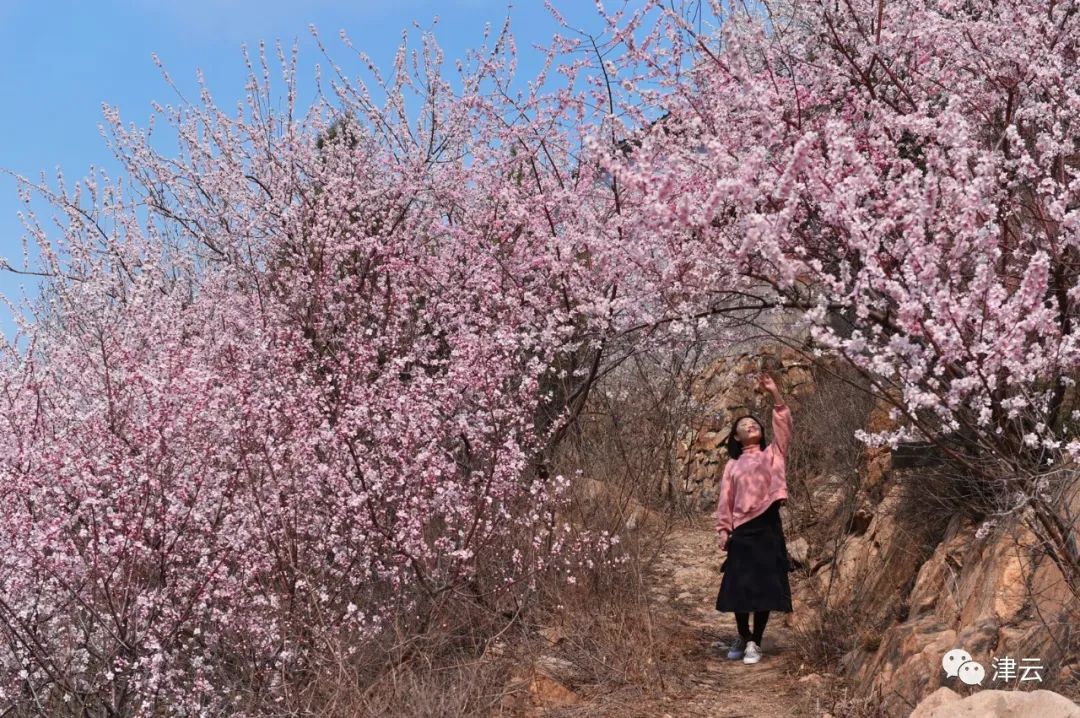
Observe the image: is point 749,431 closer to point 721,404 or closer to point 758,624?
point 758,624

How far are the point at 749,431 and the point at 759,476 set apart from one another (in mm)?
321

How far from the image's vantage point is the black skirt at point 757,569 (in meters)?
6.21

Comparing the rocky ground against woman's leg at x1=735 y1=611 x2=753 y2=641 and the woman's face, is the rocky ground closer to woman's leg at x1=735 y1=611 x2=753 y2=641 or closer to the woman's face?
woman's leg at x1=735 y1=611 x2=753 y2=641

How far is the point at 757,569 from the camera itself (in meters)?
6.28

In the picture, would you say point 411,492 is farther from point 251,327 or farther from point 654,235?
point 251,327

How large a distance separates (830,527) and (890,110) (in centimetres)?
373

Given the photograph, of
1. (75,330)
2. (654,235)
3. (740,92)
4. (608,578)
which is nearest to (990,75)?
(740,92)

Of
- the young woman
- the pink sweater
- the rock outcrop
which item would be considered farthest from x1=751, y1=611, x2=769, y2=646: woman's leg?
the pink sweater

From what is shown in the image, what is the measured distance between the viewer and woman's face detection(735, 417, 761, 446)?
653 cm

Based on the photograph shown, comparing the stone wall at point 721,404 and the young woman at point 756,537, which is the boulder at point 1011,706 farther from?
the stone wall at point 721,404

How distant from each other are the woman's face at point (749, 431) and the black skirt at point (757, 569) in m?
0.44

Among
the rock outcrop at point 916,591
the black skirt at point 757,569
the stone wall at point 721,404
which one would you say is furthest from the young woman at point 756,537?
the stone wall at point 721,404

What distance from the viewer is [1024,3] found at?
241 inches

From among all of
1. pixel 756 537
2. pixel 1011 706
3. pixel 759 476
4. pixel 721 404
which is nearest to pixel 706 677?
pixel 756 537
